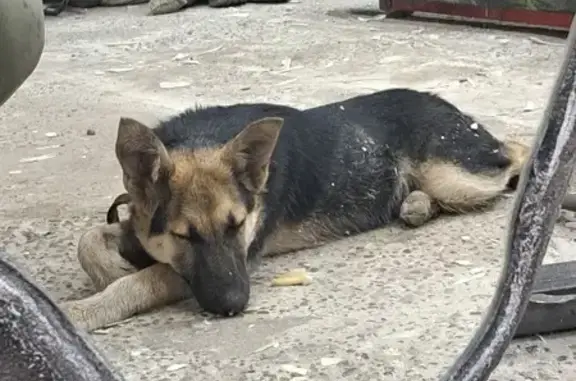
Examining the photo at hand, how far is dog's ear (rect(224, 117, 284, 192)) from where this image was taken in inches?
90.8

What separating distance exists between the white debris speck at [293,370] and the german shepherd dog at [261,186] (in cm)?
27

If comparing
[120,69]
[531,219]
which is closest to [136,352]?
[531,219]

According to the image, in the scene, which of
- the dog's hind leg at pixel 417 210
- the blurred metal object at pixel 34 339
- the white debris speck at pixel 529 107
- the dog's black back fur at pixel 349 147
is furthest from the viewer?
the white debris speck at pixel 529 107

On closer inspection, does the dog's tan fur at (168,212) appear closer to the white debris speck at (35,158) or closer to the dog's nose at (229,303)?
the dog's nose at (229,303)

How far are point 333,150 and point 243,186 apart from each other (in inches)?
17.4

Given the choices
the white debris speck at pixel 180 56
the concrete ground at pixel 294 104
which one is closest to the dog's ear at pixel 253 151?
the concrete ground at pixel 294 104

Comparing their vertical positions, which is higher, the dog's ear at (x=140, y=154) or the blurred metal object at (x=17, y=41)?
the blurred metal object at (x=17, y=41)

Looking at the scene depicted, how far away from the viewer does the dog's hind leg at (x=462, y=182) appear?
9.39ft

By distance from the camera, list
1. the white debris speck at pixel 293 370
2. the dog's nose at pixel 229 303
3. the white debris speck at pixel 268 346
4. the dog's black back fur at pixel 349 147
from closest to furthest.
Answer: the white debris speck at pixel 293 370, the white debris speck at pixel 268 346, the dog's nose at pixel 229 303, the dog's black back fur at pixel 349 147

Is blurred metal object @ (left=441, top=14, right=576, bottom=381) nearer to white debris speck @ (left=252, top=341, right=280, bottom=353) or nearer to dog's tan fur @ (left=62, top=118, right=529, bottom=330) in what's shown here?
white debris speck @ (left=252, top=341, right=280, bottom=353)

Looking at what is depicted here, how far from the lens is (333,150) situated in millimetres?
2775

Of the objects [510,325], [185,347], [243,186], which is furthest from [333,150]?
[510,325]

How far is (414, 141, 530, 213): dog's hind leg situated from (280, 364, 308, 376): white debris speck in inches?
39.8

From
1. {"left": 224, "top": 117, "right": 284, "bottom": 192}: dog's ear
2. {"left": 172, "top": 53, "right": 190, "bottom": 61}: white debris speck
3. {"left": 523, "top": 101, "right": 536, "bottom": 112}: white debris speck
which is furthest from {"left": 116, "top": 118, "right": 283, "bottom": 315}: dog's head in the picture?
{"left": 172, "top": 53, "right": 190, "bottom": 61}: white debris speck
